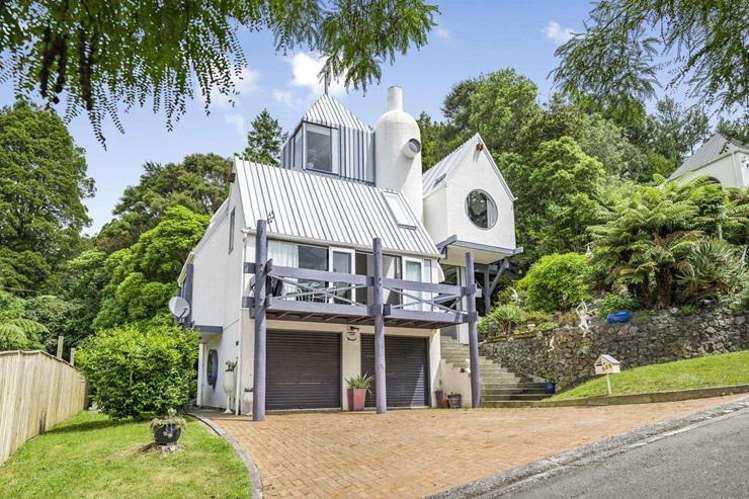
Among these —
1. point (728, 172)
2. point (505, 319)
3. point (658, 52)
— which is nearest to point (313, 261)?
point (505, 319)

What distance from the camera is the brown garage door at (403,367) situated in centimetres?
1608

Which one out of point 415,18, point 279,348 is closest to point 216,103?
point 415,18

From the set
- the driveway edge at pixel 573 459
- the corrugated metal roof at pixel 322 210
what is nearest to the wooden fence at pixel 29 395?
the corrugated metal roof at pixel 322 210

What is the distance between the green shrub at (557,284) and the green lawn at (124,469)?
13.6m

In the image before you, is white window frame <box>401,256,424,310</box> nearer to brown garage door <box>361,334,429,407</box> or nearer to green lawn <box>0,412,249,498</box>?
brown garage door <box>361,334,429,407</box>

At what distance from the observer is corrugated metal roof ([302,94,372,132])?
68.0 feet

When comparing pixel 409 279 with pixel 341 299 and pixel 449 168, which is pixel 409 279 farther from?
pixel 449 168

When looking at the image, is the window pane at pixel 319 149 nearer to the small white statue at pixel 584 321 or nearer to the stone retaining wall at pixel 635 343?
the stone retaining wall at pixel 635 343

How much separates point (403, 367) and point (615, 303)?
20.9 ft

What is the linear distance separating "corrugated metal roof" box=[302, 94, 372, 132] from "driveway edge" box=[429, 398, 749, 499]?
16232mm

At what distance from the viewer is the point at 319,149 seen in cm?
2061

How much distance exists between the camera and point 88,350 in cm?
1196

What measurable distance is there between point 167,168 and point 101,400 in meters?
28.8

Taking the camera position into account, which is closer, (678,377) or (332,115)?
(678,377)
